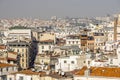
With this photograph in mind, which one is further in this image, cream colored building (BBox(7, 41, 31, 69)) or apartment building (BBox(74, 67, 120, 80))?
cream colored building (BBox(7, 41, 31, 69))

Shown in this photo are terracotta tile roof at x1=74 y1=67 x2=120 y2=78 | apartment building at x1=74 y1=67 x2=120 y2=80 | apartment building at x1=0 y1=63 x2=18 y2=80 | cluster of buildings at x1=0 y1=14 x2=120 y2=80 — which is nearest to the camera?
apartment building at x1=74 y1=67 x2=120 y2=80

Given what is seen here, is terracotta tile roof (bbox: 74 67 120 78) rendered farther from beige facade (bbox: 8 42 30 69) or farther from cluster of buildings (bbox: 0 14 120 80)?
beige facade (bbox: 8 42 30 69)

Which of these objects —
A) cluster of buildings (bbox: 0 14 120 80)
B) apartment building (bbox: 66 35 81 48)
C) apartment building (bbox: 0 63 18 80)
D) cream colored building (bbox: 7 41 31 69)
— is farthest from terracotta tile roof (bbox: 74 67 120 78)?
apartment building (bbox: 66 35 81 48)

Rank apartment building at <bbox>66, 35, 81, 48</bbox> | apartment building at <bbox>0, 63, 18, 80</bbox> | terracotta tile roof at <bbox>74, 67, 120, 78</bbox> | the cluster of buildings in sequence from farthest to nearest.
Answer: apartment building at <bbox>66, 35, 81, 48</bbox> < apartment building at <bbox>0, 63, 18, 80</bbox> < the cluster of buildings < terracotta tile roof at <bbox>74, 67, 120, 78</bbox>

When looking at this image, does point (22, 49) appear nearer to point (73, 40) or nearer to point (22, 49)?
point (22, 49)

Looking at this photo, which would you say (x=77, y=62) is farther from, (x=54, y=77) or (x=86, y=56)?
(x=54, y=77)

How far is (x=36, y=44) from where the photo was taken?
2997 inches

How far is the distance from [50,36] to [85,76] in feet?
175

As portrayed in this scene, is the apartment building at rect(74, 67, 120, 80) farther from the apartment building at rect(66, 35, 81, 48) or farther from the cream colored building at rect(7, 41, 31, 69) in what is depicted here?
the apartment building at rect(66, 35, 81, 48)

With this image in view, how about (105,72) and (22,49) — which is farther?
(22,49)

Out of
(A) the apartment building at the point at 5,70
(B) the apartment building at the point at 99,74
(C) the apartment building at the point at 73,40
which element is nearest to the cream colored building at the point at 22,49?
(C) the apartment building at the point at 73,40

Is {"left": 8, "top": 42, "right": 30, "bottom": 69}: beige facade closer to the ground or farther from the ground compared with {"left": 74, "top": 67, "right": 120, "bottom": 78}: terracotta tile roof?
closer to the ground

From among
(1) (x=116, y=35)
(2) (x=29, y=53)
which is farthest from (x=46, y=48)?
(1) (x=116, y=35)

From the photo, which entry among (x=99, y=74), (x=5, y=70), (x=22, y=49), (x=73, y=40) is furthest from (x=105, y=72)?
(x=73, y=40)
